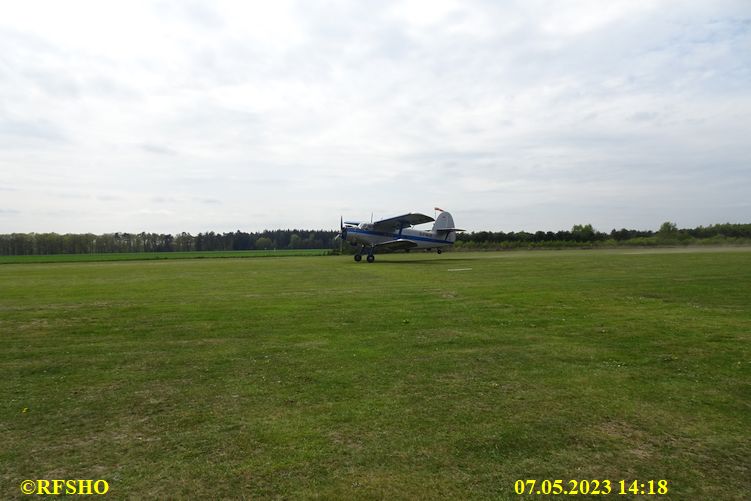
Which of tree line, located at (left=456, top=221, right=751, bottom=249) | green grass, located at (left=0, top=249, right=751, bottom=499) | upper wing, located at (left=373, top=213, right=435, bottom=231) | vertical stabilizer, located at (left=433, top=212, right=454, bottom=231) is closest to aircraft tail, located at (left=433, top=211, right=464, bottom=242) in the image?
vertical stabilizer, located at (left=433, top=212, right=454, bottom=231)

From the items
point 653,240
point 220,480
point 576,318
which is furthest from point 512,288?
point 653,240

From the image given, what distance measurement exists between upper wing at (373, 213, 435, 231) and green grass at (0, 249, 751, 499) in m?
25.3

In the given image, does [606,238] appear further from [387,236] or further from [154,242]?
[154,242]

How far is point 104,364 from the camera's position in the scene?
6828mm

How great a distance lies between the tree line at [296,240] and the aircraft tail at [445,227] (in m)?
9.81

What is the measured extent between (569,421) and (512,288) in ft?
36.9

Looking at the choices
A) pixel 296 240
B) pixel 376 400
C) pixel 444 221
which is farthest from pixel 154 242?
pixel 376 400

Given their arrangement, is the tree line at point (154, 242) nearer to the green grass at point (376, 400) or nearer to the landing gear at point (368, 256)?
the landing gear at point (368, 256)

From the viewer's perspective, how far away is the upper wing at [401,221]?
3612cm

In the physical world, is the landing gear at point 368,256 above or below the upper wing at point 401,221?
below

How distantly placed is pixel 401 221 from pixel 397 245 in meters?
2.70

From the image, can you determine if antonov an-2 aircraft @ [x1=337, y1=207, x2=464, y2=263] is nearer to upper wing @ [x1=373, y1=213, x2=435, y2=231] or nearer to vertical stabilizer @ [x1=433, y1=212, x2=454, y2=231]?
upper wing @ [x1=373, y1=213, x2=435, y2=231]

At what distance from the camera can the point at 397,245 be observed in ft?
128

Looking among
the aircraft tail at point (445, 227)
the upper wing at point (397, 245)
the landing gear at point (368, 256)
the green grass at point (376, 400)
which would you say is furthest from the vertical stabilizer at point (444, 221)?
the green grass at point (376, 400)
